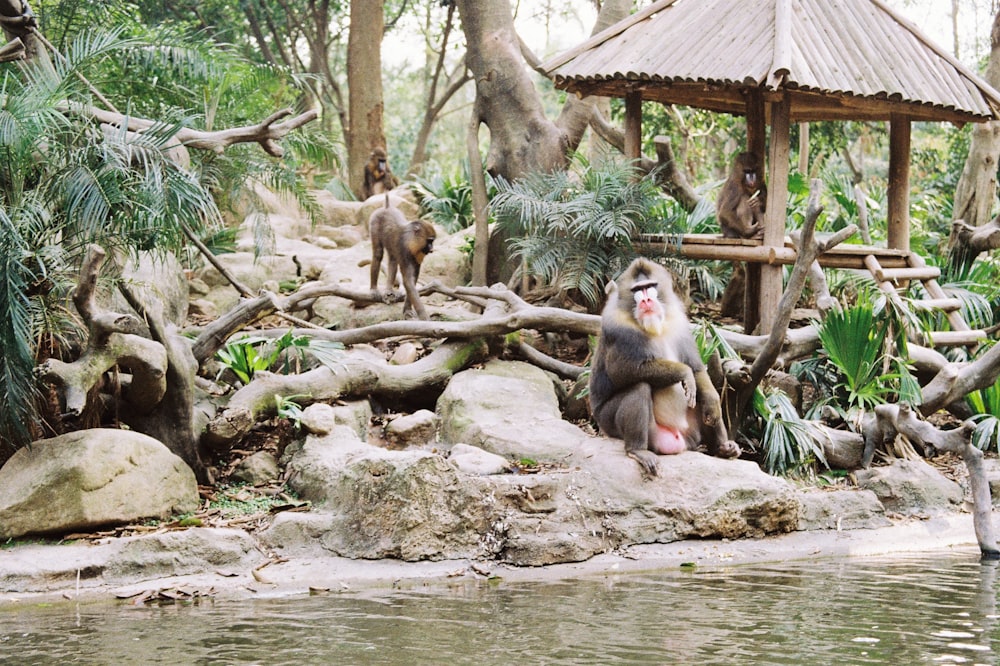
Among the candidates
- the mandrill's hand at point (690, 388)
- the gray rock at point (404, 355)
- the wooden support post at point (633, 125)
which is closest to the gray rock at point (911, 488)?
the mandrill's hand at point (690, 388)

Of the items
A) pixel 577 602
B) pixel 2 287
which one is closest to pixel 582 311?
pixel 577 602

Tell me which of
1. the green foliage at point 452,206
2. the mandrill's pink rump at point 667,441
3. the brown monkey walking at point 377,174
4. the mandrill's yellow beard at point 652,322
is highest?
the brown monkey walking at point 377,174

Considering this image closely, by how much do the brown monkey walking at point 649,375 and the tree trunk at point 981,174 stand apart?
697 centimetres

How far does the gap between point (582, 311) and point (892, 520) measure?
3982 mm

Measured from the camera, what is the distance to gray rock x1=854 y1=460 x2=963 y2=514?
8438mm

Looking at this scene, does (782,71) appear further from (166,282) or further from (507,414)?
(166,282)

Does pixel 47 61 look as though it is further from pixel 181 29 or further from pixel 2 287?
pixel 2 287

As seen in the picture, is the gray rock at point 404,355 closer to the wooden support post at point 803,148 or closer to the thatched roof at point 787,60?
the thatched roof at point 787,60

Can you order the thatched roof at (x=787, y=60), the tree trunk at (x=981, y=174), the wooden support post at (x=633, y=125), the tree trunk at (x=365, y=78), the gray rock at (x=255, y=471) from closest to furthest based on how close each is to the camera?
1. the gray rock at (x=255, y=471)
2. the thatched roof at (x=787, y=60)
3. the wooden support post at (x=633, y=125)
4. the tree trunk at (x=981, y=174)
5. the tree trunk at (x=365, y=78)

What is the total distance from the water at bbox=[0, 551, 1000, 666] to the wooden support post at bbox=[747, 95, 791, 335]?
385 cm

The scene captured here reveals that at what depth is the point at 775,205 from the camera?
1026 cm

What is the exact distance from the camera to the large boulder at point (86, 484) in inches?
268

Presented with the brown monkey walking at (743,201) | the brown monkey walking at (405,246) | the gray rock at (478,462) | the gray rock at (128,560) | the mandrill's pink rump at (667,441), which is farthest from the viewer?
the brown monkey walking at (743,201)

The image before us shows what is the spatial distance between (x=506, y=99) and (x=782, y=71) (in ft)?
12.3
